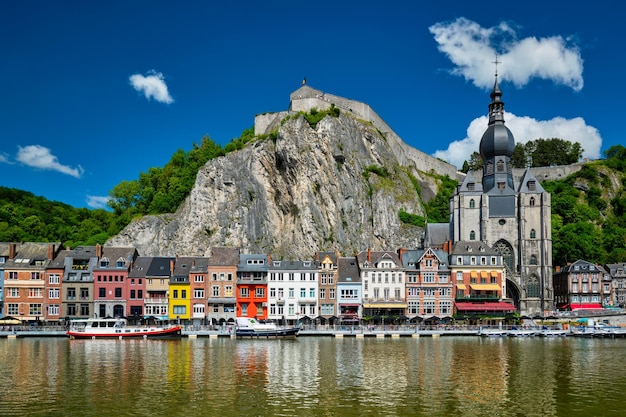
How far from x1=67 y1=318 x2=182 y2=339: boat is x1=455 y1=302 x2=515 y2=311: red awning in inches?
1128

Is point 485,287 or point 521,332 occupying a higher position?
point 485,287

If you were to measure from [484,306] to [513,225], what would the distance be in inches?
738

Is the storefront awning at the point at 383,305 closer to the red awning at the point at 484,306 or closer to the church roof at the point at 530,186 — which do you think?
the red awning at the point at 484,306

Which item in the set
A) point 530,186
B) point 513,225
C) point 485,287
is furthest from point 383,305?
point 530,186

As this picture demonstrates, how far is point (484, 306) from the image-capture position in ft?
221

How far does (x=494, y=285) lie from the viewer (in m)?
70.4

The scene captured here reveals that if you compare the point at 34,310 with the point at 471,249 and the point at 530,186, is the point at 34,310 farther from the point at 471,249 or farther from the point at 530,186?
the point at 530,186

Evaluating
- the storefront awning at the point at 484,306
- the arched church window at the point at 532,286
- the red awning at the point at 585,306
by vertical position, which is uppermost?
the arched church window at the point at 532,286

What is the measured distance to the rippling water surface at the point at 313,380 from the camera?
25.3m

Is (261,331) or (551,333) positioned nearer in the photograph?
(261,331)

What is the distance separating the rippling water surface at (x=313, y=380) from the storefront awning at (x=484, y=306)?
1669 centimetres

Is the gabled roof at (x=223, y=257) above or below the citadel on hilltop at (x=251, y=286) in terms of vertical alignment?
above

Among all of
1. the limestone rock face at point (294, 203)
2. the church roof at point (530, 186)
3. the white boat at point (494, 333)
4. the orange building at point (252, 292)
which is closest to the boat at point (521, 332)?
the white boat at point (494, 333)

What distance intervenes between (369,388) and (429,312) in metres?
41.1
